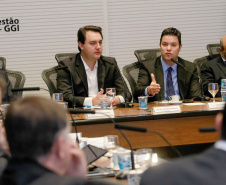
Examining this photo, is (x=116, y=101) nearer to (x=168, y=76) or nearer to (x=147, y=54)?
(x=168, y=76)

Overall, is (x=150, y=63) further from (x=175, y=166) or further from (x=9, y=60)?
(x=175, y=166)

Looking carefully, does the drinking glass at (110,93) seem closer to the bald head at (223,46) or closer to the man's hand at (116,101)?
the man's hand at (116,101)

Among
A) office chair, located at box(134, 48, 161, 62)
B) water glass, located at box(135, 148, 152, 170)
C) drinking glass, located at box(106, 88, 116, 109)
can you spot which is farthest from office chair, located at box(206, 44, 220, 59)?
water glass, located at box(135, 148, 152, 170)

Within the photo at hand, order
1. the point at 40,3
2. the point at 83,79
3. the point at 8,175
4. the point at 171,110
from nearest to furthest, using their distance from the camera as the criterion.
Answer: the point at 8,175 < the point at 171,110 < the point at 83,79 < the point at 40,3

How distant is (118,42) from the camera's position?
647 cm

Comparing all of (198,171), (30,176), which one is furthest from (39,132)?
(198,171)

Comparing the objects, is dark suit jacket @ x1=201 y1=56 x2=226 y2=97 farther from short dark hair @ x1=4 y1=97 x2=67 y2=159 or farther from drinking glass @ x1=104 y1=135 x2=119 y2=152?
short dark hair @ x1=4 y1=97 x2=67 y2=159

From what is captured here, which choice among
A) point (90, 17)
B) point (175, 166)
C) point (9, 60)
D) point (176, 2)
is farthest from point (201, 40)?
point (175, 166)

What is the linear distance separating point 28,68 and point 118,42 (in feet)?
4.38

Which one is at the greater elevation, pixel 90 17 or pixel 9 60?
pixel 90 17

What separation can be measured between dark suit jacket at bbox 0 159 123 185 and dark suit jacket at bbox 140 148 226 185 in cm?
30

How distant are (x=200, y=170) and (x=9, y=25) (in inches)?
209

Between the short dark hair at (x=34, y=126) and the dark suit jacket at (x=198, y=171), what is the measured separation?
36 centimetres

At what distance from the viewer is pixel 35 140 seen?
4.41ft
